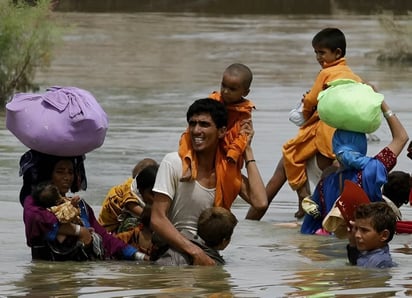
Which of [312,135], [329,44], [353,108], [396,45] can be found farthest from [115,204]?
[396,45]

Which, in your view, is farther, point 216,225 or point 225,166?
point 225,166

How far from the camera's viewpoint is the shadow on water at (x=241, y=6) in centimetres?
4384

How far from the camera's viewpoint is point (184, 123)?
58.3ft

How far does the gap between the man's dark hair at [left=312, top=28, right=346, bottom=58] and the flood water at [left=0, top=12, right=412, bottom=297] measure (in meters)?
1.39

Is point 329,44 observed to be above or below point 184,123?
above

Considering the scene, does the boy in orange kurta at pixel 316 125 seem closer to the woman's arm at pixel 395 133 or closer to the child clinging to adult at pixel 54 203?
the woman's arm at pixel 395 133

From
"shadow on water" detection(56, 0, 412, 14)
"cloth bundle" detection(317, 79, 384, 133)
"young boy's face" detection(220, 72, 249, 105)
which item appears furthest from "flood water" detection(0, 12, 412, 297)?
"shadow on water" detection(56, 0, 412, 14)

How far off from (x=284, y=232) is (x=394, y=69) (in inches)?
662

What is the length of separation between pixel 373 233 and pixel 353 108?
1.40m

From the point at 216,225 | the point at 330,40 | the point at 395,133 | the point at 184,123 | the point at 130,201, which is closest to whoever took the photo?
the point at 216,225

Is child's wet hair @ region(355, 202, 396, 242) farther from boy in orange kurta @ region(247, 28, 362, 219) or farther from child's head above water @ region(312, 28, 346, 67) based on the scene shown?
child's head above water @ region(312, 28, 346, 67)

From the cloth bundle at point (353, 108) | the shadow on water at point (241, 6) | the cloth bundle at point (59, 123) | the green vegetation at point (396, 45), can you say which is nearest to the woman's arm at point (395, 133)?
the cloth bundle at point (353, 108)

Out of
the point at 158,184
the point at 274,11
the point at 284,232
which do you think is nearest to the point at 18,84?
the point at 284,232

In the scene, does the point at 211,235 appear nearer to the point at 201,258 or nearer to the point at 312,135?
the point at 201,258
